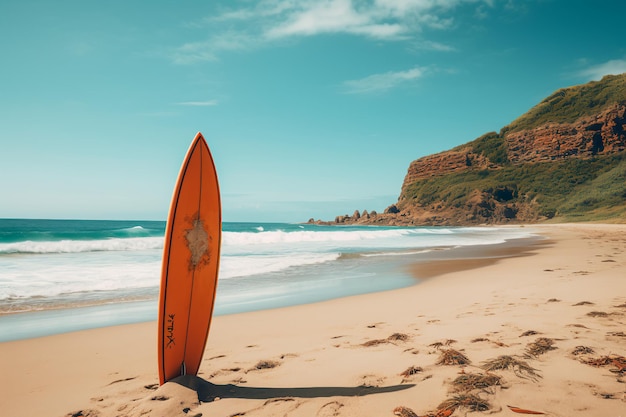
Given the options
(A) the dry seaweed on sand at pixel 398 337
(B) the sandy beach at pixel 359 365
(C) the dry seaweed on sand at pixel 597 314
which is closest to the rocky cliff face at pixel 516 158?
(C) the dry seaweed on sand at pixel 597 314

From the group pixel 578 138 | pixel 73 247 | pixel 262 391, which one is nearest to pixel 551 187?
pixel 578 138

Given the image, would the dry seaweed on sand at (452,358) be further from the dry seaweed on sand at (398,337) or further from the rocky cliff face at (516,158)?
the rocky cliff face at (516,158)

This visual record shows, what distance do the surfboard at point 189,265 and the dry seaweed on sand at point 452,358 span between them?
203 centimetres

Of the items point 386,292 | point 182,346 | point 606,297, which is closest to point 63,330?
point 182,346

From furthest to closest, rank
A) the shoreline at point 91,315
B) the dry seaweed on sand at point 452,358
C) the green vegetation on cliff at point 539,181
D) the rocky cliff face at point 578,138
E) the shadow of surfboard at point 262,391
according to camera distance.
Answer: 1. the rocky cliff face at point 578,138
2. the green vegetation on cliff at point 539,181
3. the shoreline at point 91,315
4. the dry seaweed on sand at point 452,358
5. the shadow of surfboard at point 262,391

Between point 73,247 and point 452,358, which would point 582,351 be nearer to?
point 452,358

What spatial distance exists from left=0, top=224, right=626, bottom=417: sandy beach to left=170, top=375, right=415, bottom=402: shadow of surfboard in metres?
0.01

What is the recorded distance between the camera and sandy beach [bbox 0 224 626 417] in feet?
7.77

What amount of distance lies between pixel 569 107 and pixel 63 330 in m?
101

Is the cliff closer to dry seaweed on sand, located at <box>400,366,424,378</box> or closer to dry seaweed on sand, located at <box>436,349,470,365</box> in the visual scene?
dry seaweed on sand, located at <box>436,349,470,365</box>

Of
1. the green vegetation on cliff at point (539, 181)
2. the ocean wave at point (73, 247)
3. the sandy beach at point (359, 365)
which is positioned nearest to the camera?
the sandy beach at point (359, 365)

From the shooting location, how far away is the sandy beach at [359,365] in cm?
237

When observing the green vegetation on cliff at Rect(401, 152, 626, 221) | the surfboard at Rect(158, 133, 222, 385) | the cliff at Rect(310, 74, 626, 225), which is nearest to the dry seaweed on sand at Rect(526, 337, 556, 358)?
the surfboard at Rect(158, 133, 222, 385)

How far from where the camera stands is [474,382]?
2.51 m
